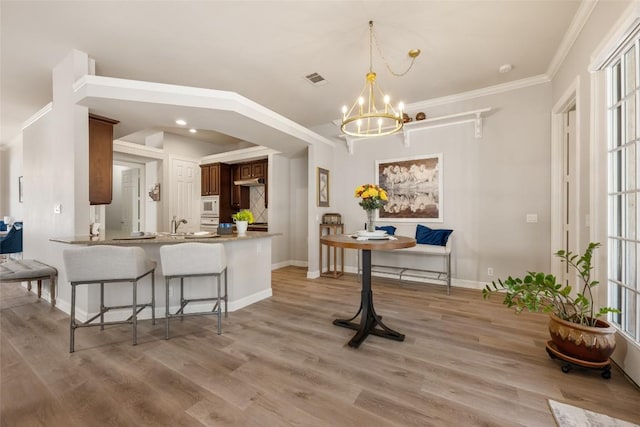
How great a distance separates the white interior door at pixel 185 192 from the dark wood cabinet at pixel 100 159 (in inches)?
101

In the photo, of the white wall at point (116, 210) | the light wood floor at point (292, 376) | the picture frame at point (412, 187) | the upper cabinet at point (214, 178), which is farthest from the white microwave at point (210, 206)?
the picture frame at point (412, 187)

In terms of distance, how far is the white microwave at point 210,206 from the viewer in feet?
19.5

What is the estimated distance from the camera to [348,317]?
2.85 meters

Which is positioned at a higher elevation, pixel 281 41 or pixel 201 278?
pixel 281 41

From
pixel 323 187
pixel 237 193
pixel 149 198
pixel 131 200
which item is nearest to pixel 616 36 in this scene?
pixel 323 187

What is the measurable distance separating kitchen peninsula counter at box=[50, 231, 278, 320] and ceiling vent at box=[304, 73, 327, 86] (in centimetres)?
222

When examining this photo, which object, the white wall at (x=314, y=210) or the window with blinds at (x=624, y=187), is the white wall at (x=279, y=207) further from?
the window with blinds at (x=624, y=187)

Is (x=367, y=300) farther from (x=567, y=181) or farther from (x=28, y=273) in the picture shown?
(x=28, y=273)

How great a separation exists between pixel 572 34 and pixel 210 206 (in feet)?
20.8

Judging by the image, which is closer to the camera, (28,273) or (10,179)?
(28,273)

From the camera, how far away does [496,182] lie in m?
3.79

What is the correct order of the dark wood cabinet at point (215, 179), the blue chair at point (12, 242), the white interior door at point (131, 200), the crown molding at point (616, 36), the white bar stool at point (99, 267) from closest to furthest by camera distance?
1. the crown molding at point (616, 36)
2. the white bar stool at point (99, 267)
3. the blue chair at point (12, 242)
4. the dark wood cabinet at point (215, 179)
5. the white interior door at point (131, 200)

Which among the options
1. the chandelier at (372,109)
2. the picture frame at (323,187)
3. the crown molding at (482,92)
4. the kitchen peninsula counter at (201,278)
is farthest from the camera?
the picture frame at (323,187)

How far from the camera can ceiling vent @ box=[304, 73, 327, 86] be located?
352cm
